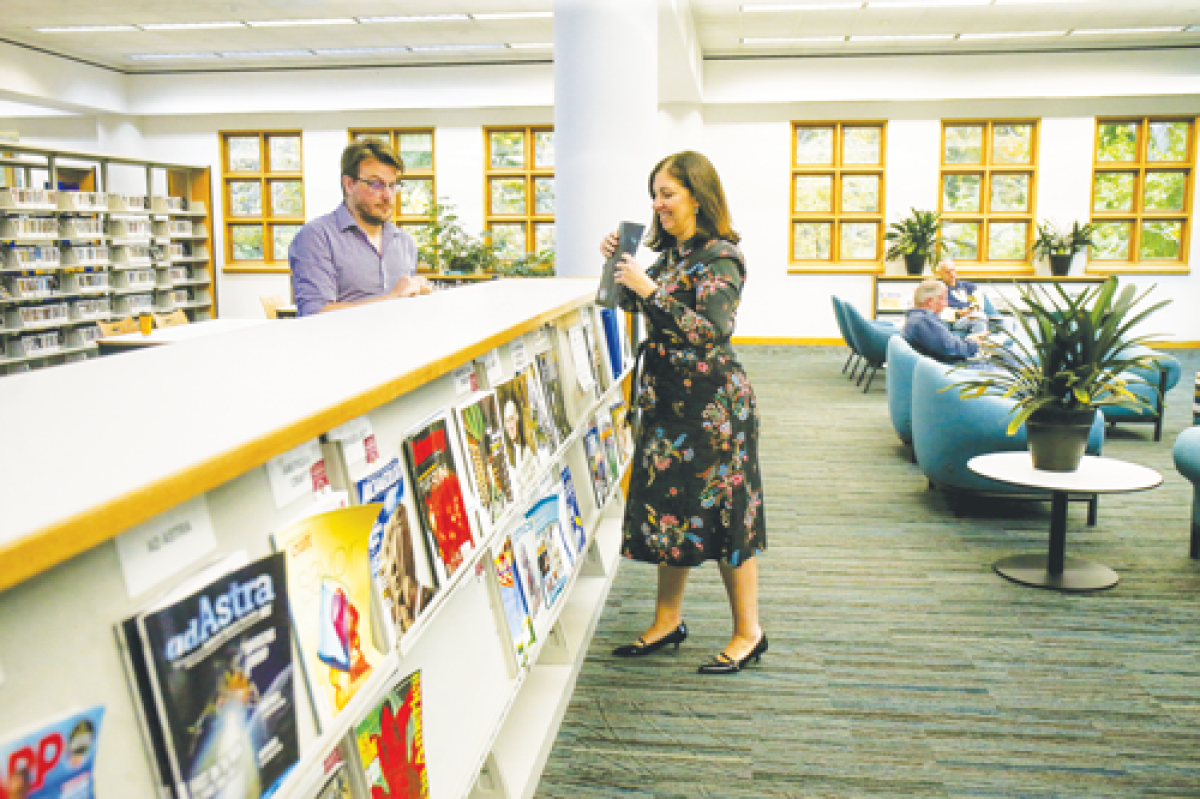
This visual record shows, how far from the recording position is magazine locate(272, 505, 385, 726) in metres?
1.10

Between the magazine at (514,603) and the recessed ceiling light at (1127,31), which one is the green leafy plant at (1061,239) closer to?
the recessed ceiling light at (1127,31)

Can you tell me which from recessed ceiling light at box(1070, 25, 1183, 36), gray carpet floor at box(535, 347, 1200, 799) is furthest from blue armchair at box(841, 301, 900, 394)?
recessed ceiling light at box(1070, 25, 1183, 36)

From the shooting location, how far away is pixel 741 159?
36.1 ft

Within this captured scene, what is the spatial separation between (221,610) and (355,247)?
7.06 ft

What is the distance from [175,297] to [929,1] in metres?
8.62

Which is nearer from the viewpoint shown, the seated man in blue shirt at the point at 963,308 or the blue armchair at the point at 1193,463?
the blue armchair at the point at 1193,463

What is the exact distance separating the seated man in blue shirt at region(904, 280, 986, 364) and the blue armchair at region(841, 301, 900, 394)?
221 cm

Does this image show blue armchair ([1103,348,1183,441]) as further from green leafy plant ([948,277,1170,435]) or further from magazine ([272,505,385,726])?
magazine ([272,505,385,726])

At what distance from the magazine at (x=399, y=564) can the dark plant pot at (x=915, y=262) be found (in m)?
9.77

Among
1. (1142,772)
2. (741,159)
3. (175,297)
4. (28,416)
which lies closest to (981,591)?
(1142,772)

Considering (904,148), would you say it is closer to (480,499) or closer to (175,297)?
(175,297)

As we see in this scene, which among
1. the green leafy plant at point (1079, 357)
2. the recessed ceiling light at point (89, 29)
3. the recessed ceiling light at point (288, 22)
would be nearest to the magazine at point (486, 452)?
the green leafy plant at point (1079, 357)

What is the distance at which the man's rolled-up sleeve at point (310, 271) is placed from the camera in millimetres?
2803

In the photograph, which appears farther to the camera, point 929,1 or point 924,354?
point 929,1
